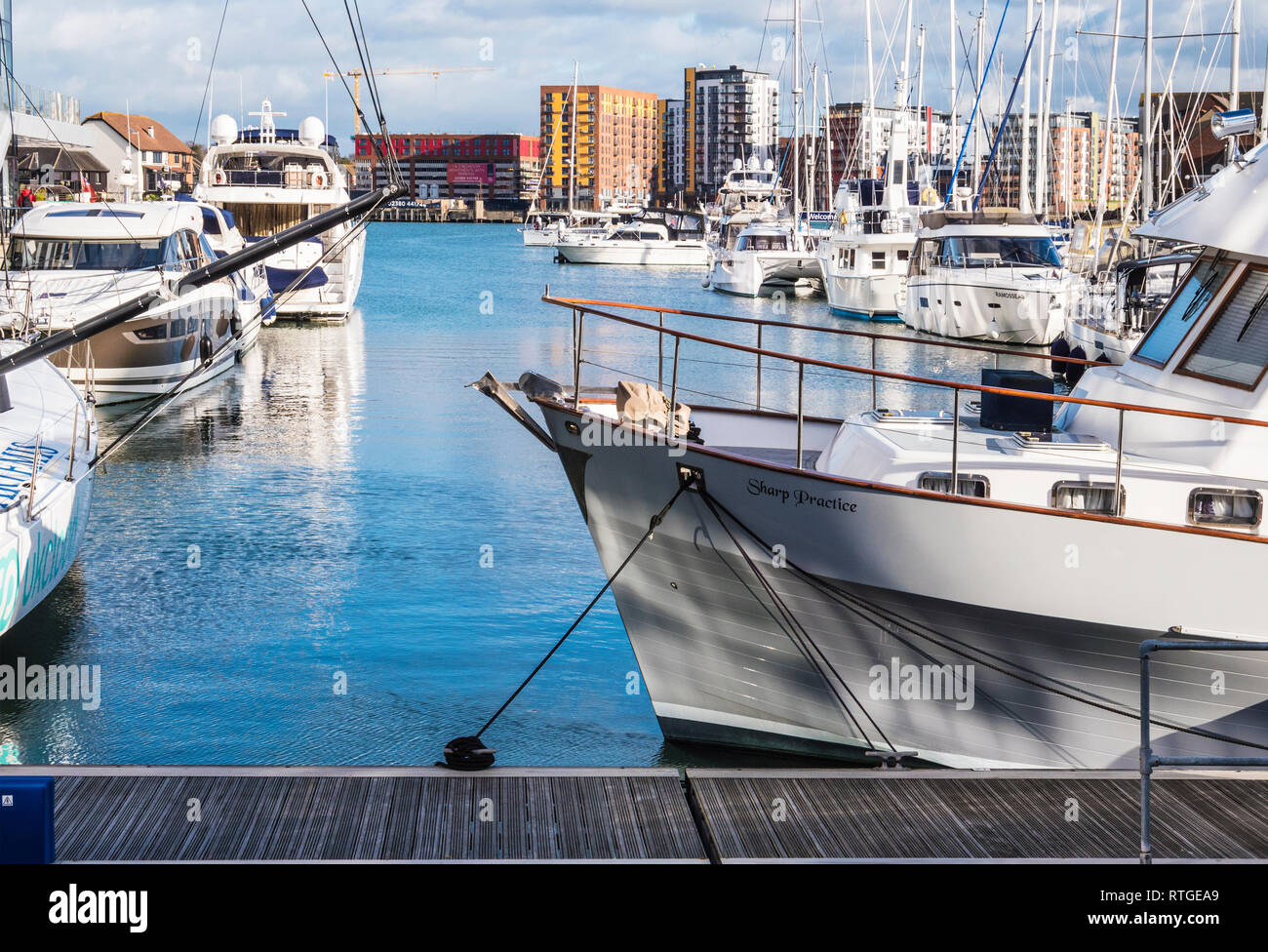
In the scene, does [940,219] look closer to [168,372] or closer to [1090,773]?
[168,372]

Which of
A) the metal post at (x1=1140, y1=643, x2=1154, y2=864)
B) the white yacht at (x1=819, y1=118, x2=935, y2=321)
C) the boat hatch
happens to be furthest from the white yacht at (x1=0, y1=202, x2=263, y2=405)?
the white yacht at (x1=819, y1=118, x2=935, y2=321)

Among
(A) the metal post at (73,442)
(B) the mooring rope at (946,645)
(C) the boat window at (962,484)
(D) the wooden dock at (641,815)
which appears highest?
(C) the boat window at (962,484)

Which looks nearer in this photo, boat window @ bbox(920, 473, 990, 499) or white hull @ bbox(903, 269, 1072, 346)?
boat window @ bbox(920, 473, 990, 499)

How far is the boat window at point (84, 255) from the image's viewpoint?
26.0 m

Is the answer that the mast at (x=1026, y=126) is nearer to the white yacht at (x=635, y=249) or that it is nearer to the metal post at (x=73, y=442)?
the metal post at (x=73, y=442)

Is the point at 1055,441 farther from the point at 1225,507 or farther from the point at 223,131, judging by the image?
the point at 223,131

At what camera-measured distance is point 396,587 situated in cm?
1505

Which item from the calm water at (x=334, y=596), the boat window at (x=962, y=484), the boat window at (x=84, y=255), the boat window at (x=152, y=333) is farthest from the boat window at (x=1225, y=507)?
the boat window at (x=84, y=255)

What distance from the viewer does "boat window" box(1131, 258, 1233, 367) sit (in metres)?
9.54

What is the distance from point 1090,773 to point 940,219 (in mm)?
34119

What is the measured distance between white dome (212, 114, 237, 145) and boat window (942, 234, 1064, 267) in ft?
76.6

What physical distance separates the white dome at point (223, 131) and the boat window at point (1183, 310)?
3865cm

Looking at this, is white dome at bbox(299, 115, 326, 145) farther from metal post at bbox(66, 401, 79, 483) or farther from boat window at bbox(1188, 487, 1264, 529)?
boat window at bbox(1188, 487, 1264, 529)

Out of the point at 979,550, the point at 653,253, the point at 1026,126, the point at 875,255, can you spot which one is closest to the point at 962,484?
the point at 979,550
